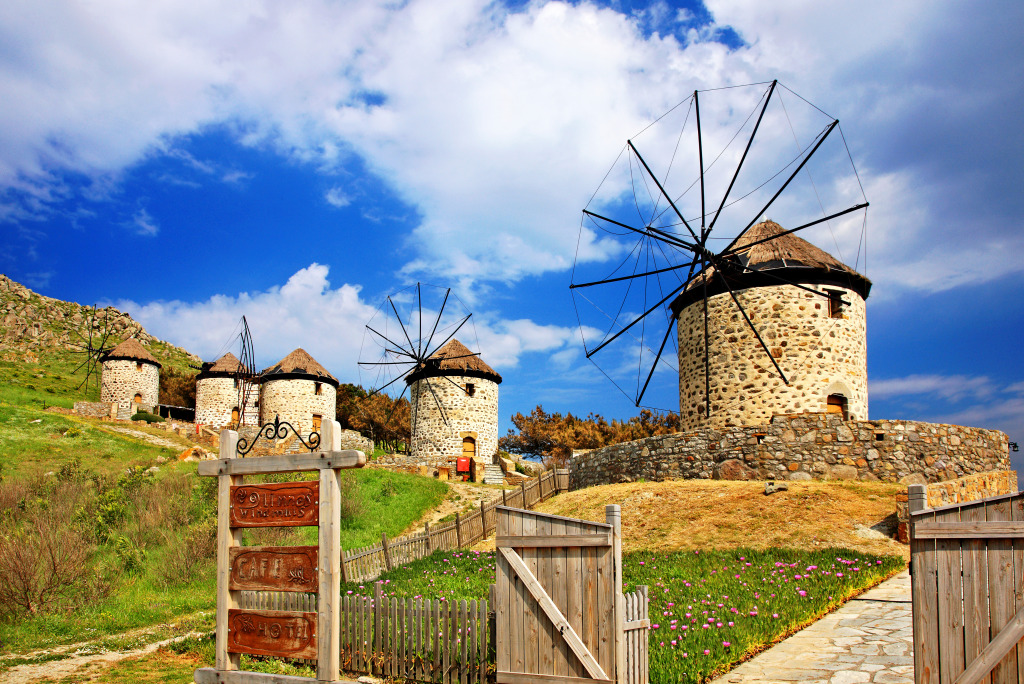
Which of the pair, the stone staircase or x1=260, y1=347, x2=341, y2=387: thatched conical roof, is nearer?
the stone staircase

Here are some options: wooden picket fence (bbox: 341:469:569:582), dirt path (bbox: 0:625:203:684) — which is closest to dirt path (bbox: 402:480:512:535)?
wooden picket fence (bbox: 341:469:569:582)

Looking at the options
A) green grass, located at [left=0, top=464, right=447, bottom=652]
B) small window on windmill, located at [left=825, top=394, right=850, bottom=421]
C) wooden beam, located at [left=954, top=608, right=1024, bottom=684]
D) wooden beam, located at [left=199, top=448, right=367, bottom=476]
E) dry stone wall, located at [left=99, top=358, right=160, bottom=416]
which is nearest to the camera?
wooden beam, located at [left=954, top=608, right=1024, bottom=684]

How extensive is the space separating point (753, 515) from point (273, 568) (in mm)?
10339

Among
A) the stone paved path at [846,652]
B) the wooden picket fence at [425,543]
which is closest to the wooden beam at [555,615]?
the stone paved path at [846,652]

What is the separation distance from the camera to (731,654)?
624 cm

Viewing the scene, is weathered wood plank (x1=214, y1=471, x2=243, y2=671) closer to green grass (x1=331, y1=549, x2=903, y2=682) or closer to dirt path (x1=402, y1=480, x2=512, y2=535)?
green grass (x1=331, y1=549, x2=903, y2=682)

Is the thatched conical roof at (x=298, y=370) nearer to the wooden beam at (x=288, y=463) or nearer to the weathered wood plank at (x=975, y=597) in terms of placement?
the wooden beam at (x=288, y=463)

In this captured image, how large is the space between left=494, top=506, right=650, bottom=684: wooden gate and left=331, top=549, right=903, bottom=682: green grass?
76 centimetres

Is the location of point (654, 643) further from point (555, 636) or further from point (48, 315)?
point (48, 315)

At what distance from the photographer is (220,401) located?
4412 cm

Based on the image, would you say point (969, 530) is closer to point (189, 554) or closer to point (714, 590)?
point (714, 590)

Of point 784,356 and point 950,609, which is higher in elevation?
point 784,356

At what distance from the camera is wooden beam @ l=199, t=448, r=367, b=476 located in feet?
18.2

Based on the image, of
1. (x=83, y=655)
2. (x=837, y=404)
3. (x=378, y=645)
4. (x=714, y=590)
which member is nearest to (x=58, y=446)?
(x=83, y=655)
